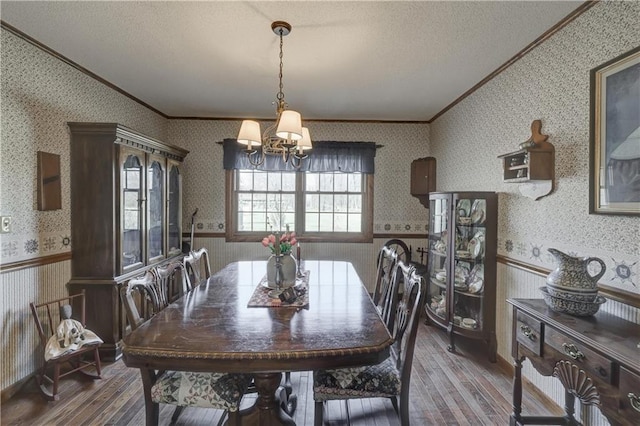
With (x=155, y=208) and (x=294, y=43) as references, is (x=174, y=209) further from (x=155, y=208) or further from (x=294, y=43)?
(x=294, y=43)

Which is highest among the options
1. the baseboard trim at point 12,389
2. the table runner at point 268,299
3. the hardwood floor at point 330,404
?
the table runner at point 268,299

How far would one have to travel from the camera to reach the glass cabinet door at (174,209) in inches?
143

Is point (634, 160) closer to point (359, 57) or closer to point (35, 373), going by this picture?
point (359, 57)

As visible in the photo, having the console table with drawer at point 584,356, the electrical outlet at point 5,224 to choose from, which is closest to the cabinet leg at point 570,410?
the console table with drawer at point 584,356

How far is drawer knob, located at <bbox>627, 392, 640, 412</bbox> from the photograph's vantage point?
1091 mm

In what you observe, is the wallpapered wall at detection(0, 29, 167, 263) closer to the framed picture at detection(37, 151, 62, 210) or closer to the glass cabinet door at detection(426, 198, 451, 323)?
the framed picture at detection(37, 151, 62, 210)

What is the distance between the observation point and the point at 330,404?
7.06 ft

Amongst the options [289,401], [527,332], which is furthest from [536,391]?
[289,401]

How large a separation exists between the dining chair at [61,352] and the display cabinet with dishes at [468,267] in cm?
297

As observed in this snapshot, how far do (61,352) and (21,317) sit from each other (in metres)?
0.39

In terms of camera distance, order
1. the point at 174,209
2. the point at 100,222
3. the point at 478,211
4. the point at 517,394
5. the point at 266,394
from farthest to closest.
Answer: the point at 174,209
the point at 478,211
the point at 100,222
the point at 517,394
the point at 266,394

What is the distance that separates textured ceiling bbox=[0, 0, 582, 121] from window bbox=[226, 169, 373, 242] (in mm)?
1243

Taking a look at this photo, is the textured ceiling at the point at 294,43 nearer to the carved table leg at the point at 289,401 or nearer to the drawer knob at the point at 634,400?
the drawer knob at the point at 634,400

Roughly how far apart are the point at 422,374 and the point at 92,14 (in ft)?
11.2
